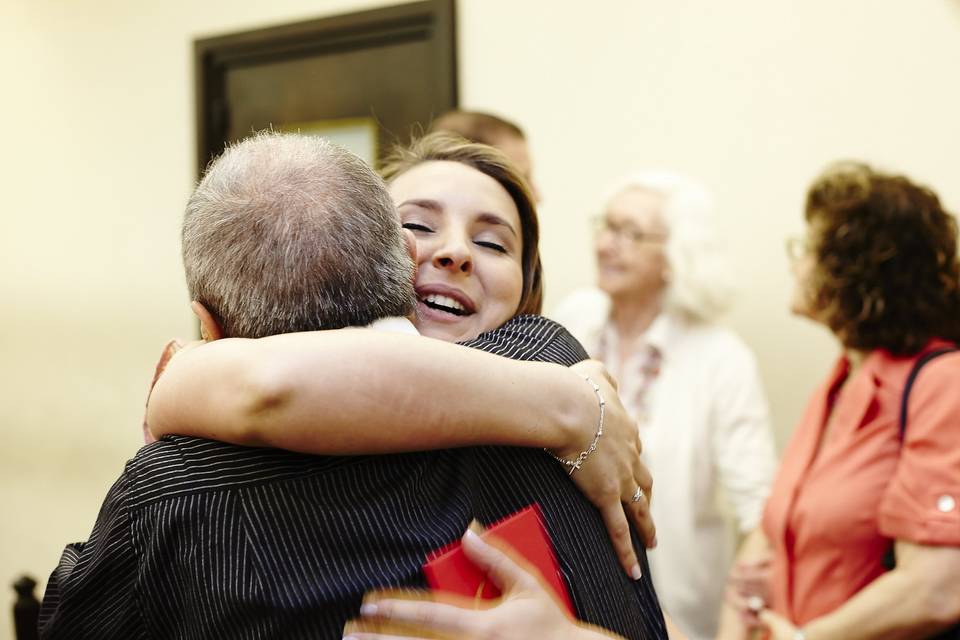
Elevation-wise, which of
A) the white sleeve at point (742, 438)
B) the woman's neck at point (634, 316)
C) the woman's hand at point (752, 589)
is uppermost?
the woman's neck at point (634, 316)

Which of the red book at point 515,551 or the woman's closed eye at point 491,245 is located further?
the woman's closed eye at point 491,245

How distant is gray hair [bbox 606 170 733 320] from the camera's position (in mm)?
2908

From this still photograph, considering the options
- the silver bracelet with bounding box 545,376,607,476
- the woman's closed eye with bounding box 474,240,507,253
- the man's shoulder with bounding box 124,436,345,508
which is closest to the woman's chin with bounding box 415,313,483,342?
the woman's closed eye with bounding box 474,240,507,253

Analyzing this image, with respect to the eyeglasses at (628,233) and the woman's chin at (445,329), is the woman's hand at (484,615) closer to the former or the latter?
the woman's chin at (445,329)

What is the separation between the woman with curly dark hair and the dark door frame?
67.7 inches

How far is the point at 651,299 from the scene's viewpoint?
10.1 ft

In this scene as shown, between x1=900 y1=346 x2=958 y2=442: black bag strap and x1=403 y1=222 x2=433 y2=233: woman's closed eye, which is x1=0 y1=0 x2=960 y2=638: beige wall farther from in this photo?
x1=403 y1=222 x2=433 y2=233: woman's closed eye

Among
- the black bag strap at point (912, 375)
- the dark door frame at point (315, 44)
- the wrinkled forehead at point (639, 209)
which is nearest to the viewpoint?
the black bag strap at point (912, 375)

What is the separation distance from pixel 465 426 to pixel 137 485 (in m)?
0.32

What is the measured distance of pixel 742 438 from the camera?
9.04ft

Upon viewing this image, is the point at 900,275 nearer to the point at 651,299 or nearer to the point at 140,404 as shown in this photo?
the point at 651,299

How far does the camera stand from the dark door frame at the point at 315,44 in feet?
11.3

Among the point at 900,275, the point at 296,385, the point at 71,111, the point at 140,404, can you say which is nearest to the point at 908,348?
the point at 900,275

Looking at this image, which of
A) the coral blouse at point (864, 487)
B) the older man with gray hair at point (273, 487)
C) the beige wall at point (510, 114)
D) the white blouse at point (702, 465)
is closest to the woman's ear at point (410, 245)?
the older man with gray hair at point (273, 487)
